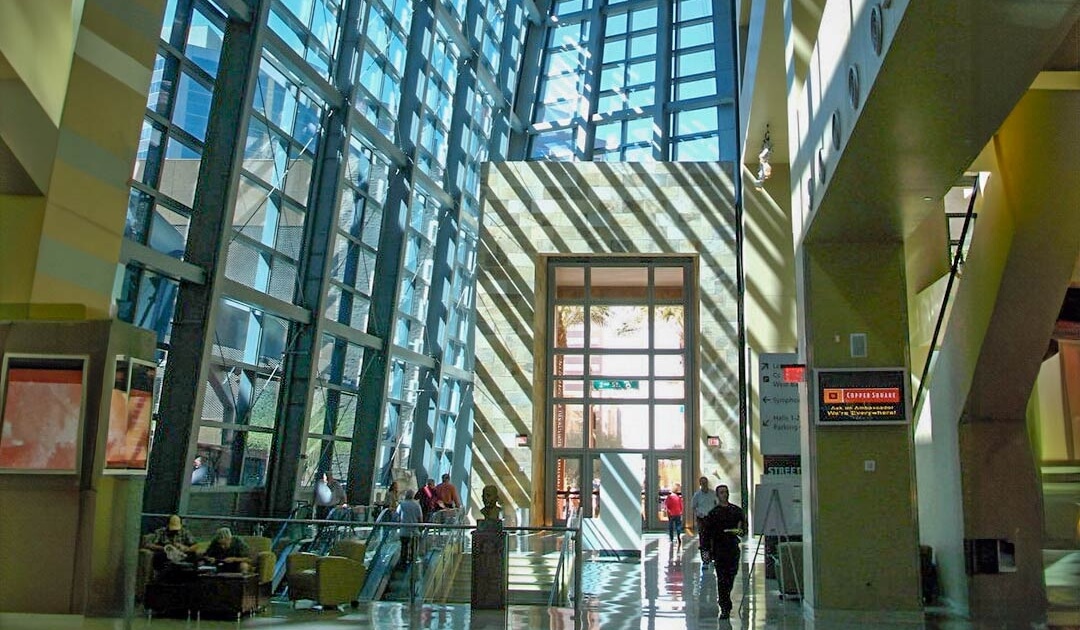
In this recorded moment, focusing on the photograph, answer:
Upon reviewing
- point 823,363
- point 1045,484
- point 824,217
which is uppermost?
point 824,217

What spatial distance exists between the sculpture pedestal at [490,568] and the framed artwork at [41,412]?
13.0ft

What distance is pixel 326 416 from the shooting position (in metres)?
18.8

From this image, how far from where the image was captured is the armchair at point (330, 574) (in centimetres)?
1049

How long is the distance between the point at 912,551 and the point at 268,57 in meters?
11.7

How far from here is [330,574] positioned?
10516 millimetres

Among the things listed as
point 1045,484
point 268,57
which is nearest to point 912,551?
point 1045,484

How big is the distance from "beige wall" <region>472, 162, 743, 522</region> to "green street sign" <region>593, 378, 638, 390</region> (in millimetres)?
2021

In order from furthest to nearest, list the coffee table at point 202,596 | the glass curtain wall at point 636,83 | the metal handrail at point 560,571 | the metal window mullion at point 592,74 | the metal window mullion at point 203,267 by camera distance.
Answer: the metal window mullion at point 592,74
the glass curtain wall at point 636,83
the metal window mullion at point 203,267
the metal handrail at point 560,571
the coffee table at point 202,596

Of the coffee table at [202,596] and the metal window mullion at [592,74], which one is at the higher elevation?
the metal window mullion at [592,74]

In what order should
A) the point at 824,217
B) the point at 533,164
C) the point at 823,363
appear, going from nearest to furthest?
the point at 824,217
the point at 823,363
the point at 533,164

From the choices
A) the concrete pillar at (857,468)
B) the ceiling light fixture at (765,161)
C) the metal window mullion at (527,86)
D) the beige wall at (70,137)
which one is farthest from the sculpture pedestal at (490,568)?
the metal window mullion at (527,86)

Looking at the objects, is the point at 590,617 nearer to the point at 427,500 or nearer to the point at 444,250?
the point at 427,500

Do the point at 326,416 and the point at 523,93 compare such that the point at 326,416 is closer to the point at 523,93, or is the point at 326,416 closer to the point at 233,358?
the point at 233,358

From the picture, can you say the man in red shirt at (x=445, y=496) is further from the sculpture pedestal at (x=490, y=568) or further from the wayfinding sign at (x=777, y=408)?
the sculpture pedestal at (x=490, y=568)
